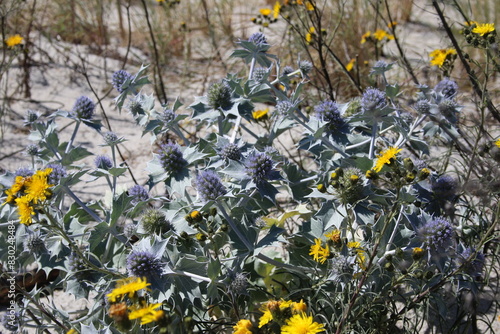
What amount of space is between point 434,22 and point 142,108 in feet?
20.1

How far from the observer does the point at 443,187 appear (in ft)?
6.77

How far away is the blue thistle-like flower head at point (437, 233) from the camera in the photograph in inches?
68.2

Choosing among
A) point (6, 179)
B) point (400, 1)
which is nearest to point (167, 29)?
point (400, 1)

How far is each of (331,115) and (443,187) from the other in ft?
1.83

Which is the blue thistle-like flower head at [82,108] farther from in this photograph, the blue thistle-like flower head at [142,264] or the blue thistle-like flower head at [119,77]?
the blue thistle-like flower head at [142,264]

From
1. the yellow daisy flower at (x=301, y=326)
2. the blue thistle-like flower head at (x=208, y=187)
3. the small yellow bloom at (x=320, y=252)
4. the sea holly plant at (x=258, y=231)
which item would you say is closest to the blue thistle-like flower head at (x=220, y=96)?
the sea holly plant at (x=258, y=231)

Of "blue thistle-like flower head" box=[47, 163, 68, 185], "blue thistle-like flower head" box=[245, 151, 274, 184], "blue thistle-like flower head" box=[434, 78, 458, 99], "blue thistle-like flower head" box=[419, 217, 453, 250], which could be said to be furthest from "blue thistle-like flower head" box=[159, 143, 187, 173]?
"blue thistle-like flower head" box=[434, 78, 458, 99]

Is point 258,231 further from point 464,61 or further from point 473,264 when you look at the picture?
point 464,61

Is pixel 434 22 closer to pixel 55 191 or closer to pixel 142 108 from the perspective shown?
pixel 142 108

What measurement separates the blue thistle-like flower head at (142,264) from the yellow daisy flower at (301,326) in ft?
1.70

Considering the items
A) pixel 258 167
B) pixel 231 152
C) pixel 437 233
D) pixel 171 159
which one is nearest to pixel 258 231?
pixel 258 167

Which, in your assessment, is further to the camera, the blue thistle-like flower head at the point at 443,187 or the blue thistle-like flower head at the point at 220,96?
the blue thistle-like flower head at the point at 220,96

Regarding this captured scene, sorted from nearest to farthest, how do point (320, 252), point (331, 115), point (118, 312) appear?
point (118, 312), point (320, 252), point (331, 115)

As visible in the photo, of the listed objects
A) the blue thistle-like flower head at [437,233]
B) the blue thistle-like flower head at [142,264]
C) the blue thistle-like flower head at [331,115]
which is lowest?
the blue thistle-like flower head at [142,264]
